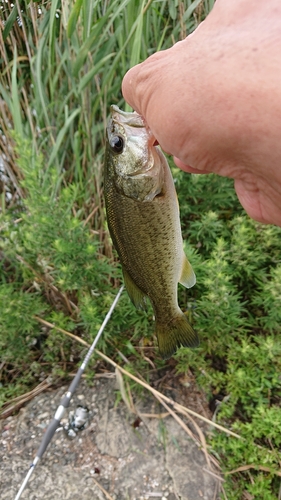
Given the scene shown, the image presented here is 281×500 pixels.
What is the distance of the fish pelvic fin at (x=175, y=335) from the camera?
156 centimetres

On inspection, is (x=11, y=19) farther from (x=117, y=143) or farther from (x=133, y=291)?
(x=133, y=291)

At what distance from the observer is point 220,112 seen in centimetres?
91

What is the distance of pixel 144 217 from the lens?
4.42 ft

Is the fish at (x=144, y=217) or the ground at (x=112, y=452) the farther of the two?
the ground at (x=112, y=452)

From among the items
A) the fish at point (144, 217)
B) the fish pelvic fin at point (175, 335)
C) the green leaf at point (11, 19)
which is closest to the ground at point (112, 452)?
the fish pelvic fin at point (175, 335)

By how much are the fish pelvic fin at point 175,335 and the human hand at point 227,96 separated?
63 centimetres

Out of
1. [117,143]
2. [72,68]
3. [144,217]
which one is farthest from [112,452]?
[72,68]

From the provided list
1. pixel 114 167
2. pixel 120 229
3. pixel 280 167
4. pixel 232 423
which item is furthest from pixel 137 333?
pixel 280 167

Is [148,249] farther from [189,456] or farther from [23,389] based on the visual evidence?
[23,389]

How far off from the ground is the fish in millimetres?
797

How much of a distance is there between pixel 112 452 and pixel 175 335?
94 cm

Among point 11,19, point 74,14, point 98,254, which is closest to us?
point 74,14

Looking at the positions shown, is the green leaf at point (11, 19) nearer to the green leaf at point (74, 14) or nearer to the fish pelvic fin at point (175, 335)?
the green leaf at point (74, 14)

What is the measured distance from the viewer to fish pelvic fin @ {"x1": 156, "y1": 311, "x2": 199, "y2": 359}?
156 cm
